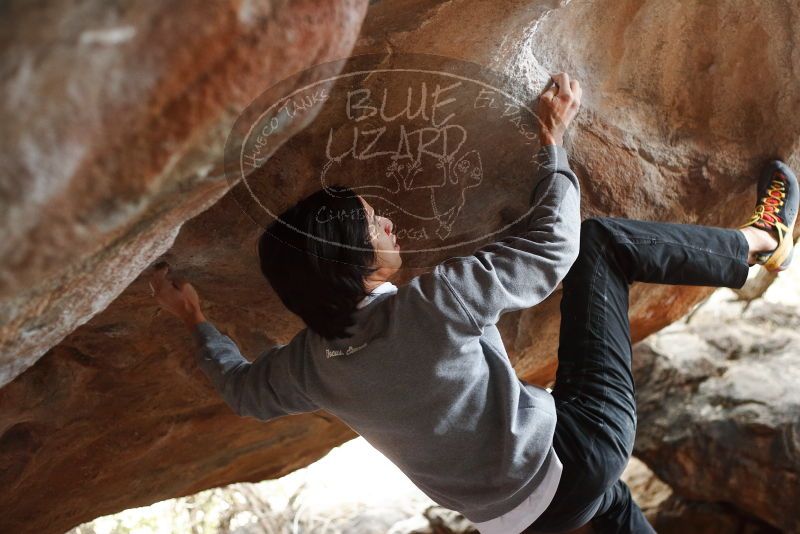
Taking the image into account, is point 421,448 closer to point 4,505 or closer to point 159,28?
point 159,28

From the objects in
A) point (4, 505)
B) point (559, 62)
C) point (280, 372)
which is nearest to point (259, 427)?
point (4, 505)

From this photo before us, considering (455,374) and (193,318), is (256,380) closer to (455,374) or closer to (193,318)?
(193,318)

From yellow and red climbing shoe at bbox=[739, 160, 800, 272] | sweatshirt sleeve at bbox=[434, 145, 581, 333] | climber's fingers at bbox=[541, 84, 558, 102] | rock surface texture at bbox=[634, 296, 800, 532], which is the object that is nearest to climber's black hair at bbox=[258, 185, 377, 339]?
sweatshirt sleeve at bbox=[434, 145, 581, 333]

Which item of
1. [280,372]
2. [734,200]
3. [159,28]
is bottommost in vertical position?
[734,200]

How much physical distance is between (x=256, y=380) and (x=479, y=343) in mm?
502

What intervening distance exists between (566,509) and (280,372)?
26.6 inches

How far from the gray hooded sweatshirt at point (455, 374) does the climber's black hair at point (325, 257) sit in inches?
1.7

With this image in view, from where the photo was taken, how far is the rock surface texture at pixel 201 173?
0.86 metres

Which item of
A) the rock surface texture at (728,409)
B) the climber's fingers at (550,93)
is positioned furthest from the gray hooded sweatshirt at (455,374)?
the rock surface texture at (728,409)

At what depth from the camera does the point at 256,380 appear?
1.70m

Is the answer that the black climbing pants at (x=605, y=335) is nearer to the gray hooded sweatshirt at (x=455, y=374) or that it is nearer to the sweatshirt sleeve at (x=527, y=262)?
the gray hooded sweatshirt at (x=455, y=374)

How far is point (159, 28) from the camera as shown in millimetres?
864

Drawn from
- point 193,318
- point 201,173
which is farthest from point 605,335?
point 201,173

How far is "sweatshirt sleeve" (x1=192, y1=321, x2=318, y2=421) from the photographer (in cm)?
167
